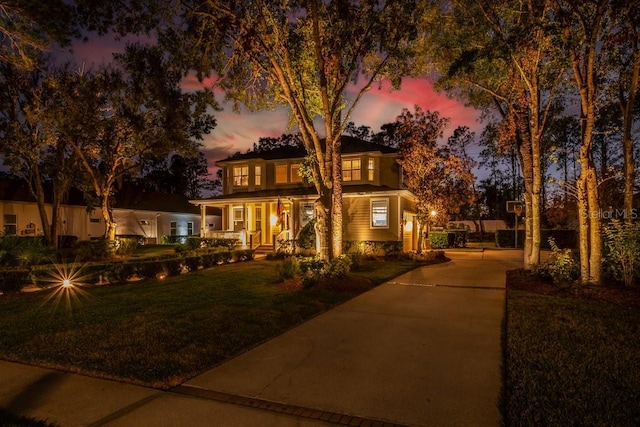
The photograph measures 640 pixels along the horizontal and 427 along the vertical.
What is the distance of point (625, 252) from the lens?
9.14 meters

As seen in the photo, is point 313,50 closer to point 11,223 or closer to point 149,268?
point 149,268

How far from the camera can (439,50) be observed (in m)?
13.5

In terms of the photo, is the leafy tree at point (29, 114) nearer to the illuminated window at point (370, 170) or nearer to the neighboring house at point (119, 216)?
the neighboring house at point (119, 216)

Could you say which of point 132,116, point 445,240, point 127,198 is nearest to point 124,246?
point 132,116

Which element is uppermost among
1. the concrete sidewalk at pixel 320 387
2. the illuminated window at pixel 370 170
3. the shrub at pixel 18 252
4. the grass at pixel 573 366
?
the illuminated window at pixel 370 170

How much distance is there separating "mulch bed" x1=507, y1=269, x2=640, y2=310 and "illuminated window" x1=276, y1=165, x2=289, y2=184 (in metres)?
15.7

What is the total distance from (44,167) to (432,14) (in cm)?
2364

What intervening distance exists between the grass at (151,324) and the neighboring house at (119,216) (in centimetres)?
1790

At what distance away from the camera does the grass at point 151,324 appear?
16.8ft

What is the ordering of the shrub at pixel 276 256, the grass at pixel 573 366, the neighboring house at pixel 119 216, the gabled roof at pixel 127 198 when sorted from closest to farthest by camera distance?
the grass at pixel 573 366, the shrub at pixel 276 256, the neighboring house at pixel 119 216, the gabled roof at pixel 127 198

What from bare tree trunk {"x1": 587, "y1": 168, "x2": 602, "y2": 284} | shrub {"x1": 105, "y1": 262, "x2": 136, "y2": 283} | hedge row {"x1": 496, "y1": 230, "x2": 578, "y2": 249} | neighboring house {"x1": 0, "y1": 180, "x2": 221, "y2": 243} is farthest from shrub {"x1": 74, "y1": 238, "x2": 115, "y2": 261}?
hedge row {"x1": 496, "y1": 230, "x2": 578, "y2": 249}

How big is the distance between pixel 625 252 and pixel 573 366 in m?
5.88

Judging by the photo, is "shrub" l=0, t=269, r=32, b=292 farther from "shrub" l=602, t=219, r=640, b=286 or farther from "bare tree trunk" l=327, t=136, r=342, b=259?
"shrub" l=602, t=219, r=640, b=286

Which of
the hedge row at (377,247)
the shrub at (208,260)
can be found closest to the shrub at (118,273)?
the shrub at (208,260)
